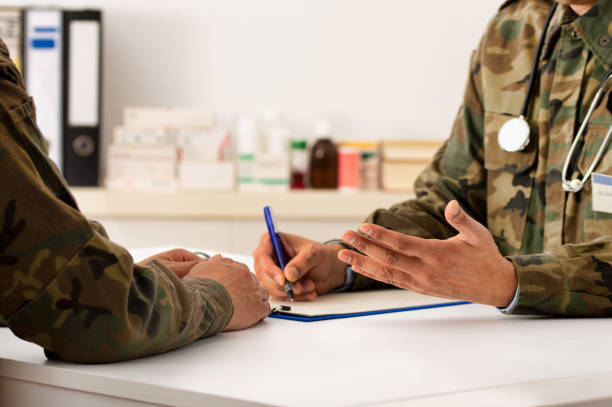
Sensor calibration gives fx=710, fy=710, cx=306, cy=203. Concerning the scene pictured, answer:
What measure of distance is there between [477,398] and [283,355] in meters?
0.21

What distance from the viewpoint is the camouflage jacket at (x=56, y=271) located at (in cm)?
63

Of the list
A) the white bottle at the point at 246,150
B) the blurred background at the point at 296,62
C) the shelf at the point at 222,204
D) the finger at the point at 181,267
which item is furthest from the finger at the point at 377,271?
the blurred background at the point at 296,62

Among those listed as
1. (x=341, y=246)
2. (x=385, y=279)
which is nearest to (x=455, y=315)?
(x=385, y=279)

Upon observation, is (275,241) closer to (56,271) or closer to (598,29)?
(56,271)

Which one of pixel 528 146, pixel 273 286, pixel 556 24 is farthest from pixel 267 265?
pixel 556 24

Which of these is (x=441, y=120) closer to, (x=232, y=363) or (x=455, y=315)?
(x=455, y=315)

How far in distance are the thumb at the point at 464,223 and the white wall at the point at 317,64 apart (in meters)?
1.80

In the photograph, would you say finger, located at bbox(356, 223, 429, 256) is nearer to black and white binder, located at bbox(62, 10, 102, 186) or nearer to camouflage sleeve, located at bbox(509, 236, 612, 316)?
camouflage sleeve, located at bbox(509, 236, 612, 316)

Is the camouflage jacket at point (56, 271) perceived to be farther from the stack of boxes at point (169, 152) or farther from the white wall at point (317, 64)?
the white wall at point (317, 64)

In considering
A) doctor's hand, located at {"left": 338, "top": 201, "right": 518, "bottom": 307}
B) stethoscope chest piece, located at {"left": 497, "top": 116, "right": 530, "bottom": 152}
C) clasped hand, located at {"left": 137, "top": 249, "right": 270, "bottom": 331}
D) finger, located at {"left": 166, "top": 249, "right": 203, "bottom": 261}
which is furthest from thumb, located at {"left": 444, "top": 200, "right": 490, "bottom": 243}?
stethoscope chest piece, located at {"left": 497, "top": 116, "right": 530, "bottom": 152}

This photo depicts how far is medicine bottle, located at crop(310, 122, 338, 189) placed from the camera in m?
2.52

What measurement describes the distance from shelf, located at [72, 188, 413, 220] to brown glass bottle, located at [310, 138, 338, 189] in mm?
128

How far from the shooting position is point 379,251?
89 centimetres

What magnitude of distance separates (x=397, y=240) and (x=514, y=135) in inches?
24.0
